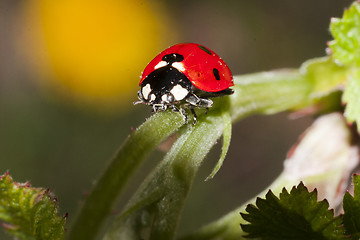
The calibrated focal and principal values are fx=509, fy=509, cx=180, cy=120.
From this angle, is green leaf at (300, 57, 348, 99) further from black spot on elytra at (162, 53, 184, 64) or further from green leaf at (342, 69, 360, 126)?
black spot on elytra at (162, 53, 184, 64)

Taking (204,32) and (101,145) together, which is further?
(204,32)

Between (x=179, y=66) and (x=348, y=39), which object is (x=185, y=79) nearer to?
(x=179, y=66)

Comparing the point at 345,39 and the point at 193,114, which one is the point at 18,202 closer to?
the point at 193,114

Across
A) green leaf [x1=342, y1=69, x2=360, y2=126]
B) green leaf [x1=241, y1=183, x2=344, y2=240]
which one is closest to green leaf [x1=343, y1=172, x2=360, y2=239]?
green leaf [x1=241, y1=183, x2=344, y2=240]

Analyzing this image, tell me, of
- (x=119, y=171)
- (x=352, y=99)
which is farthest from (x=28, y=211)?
(x=352, y=99)

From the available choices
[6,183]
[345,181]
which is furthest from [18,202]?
[345,181]

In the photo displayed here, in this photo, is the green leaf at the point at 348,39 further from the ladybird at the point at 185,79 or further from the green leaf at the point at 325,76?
the ladybird at the point at 185,79
